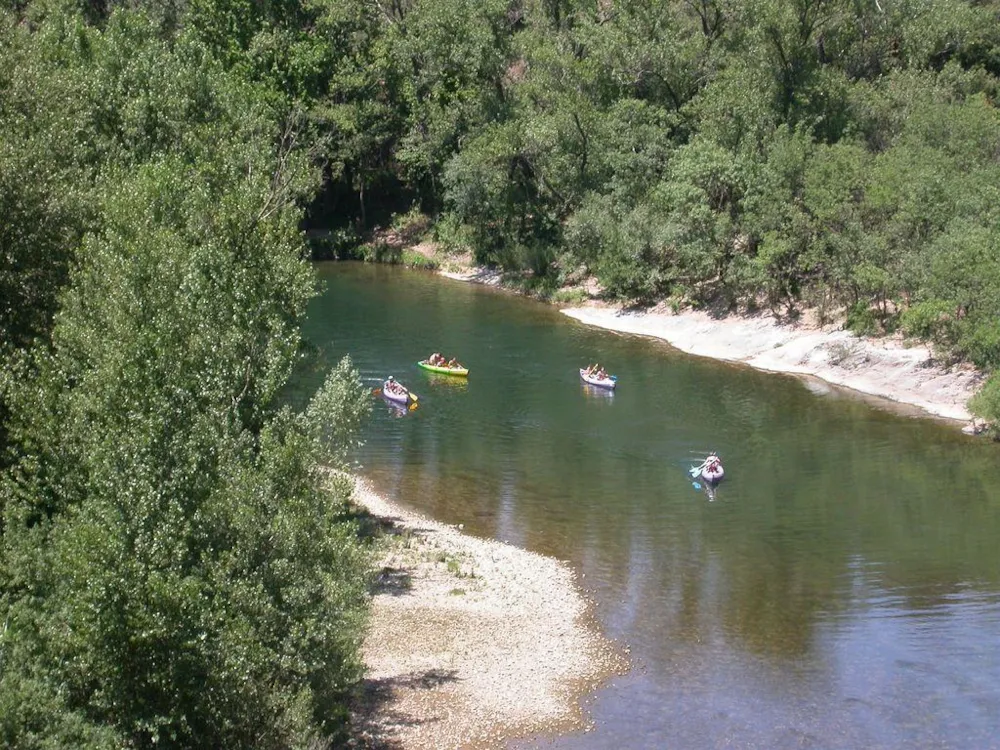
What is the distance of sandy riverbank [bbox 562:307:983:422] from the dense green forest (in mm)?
1458

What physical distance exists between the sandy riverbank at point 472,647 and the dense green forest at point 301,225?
3101mm

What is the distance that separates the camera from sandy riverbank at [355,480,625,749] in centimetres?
2789

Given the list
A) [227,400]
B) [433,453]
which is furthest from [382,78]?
[227,400]

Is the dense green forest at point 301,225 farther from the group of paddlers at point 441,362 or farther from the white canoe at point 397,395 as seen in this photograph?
the group of paddlers at point 441,362

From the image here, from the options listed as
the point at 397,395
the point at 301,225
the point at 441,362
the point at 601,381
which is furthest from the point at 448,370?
the point at 301,225

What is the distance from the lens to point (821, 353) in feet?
200

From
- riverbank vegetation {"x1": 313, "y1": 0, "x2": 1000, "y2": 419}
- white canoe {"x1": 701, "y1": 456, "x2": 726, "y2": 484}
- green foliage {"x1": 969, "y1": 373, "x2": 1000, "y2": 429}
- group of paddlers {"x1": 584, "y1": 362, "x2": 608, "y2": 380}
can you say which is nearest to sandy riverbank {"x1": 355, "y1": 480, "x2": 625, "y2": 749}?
white canoe {"x1": 701, "y1": 456, "x2": 726, "y2": 484}

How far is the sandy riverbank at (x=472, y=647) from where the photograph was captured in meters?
27.9

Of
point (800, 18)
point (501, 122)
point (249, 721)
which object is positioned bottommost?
point (249, 721)

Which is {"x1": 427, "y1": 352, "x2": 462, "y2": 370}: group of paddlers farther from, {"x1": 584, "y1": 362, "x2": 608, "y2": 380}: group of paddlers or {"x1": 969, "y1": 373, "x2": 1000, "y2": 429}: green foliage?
{"x1": 969, "y1": 373, "x2": 1000, "y2": 429}: green foliage

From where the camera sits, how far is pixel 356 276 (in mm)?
85125

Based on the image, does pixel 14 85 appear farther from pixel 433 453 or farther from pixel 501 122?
pixel 501 122

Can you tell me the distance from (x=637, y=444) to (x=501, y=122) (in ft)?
134

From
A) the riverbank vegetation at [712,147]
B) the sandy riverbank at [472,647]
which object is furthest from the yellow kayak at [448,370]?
the sandy riverbank at [472,647]
